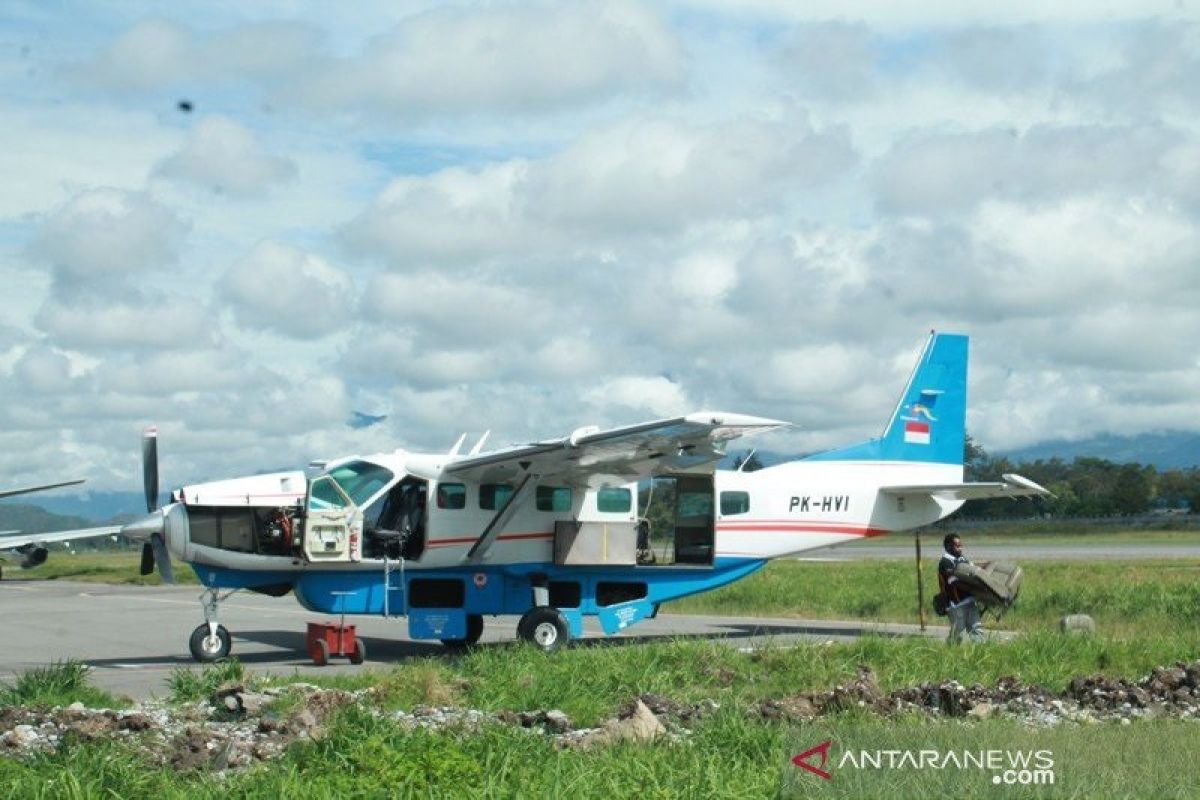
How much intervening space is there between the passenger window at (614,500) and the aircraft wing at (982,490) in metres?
4.23

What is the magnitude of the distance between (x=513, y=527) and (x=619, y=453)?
201cm

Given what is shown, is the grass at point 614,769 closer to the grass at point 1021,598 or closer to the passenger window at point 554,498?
the passenger window at point 554,498

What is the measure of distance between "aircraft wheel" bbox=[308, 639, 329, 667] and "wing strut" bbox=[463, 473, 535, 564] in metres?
2.18

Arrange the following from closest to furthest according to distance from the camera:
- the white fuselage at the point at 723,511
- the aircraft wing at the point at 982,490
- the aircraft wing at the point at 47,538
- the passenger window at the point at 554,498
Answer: the white fuselage at the point at 723,511 → the passenger window at the point at 554,498 → the aircraft wing at the point at 982,490 → the aircraft wing at the point at 47,538

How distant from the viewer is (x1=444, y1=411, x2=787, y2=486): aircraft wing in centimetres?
1622

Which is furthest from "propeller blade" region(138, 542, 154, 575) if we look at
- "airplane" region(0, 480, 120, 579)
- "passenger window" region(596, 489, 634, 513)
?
"airplane" region(0, 480, 120, 579)

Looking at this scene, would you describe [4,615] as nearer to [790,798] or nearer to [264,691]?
[264,691]

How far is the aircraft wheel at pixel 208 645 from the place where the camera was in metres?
17.4

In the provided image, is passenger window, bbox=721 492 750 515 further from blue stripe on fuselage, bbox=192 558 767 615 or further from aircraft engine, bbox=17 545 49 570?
aircraft engine, bbox=17 545 49 570

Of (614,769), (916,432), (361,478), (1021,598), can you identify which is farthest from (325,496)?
(1021,598)

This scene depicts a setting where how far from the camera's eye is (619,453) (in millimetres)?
17688

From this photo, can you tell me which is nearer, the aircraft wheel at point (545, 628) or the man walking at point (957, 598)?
the man walking at point (957, 598)

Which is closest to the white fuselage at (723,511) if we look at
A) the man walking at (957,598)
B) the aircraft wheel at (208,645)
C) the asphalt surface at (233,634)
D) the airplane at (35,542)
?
the aircraft wheel at (208,645)

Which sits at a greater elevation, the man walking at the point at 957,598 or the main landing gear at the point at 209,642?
the man walking at the point at 957,598
